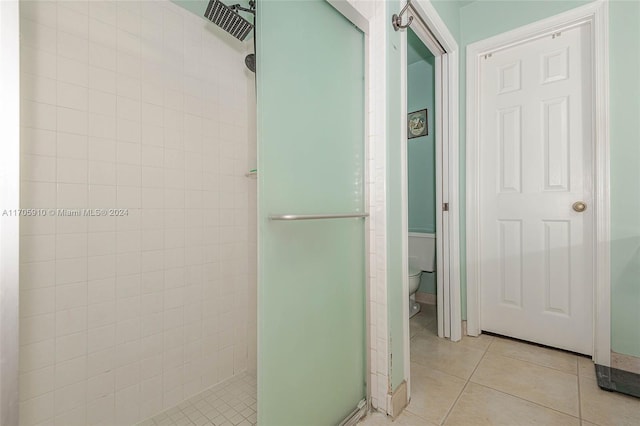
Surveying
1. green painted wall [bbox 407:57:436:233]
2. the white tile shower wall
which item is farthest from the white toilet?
the white tile shower wall

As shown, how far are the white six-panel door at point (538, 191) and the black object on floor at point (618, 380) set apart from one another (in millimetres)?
172

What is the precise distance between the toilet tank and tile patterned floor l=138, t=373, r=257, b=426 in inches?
65.0

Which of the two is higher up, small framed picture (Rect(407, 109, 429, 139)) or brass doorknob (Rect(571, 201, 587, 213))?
small framed picture (Rect(407, 109, 429, 139))

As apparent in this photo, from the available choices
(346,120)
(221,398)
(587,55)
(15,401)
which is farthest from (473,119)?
(15,401)

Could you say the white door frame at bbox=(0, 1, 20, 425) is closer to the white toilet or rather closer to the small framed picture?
the white toilet

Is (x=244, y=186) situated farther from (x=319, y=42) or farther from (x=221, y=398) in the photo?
(x=221, y=398)

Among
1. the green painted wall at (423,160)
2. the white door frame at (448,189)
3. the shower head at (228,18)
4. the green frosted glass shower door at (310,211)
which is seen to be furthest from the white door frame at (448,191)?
the shower head at (228,18)

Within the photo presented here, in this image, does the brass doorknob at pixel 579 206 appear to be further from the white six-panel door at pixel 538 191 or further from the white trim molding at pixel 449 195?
the white trim molding at pixel 449 195

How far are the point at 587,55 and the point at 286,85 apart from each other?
1.95 metres

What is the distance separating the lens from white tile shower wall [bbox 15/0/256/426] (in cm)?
109

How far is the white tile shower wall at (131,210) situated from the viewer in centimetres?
109

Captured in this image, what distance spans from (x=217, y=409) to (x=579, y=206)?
92.7 inches

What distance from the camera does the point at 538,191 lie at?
1800 millimetres

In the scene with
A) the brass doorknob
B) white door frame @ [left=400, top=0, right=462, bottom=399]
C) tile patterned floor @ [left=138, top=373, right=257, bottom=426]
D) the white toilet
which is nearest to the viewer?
tile patterned floor @ [left=138, top=373, right=257, bottom=426]
